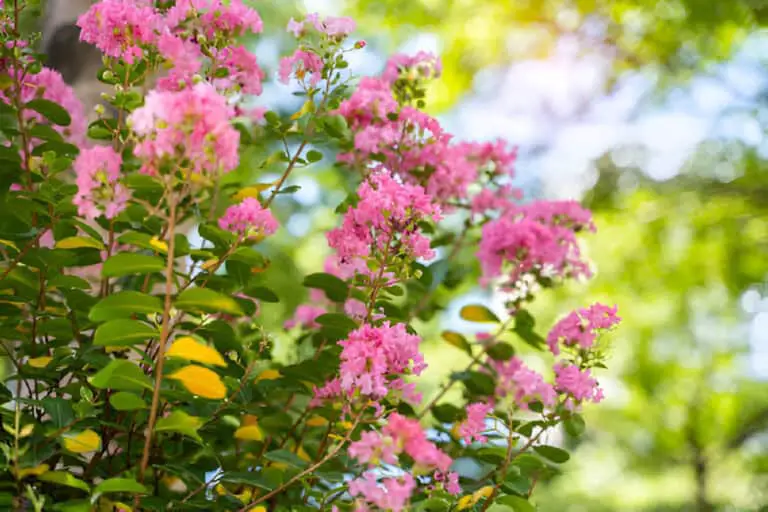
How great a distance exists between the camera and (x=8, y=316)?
3.34 ft

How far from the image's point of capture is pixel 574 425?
3.41 ft

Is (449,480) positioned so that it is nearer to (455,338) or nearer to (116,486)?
(116,486)

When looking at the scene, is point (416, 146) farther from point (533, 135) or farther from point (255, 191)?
point (533, 135)

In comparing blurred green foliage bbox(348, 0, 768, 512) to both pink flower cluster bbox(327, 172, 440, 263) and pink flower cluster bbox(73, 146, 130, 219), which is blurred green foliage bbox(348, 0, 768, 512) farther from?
pink flower cluster bbox(73, 146, 130, 219)

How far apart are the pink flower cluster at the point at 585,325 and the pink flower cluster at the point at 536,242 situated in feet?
0.77

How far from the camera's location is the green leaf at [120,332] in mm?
725

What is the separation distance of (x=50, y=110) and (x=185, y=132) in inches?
21.3

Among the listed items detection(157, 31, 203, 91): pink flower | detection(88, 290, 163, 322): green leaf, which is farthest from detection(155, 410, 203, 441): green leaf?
detection(157, 31, 203, 91): pink flower

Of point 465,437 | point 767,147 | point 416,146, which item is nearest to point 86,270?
point 416,146

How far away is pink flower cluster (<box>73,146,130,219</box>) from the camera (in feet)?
2.41

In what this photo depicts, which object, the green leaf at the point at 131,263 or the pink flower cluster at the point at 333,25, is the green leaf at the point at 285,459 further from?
the pink flower cluster at the point at 333,25

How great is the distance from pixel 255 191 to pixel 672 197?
3621 millimetres

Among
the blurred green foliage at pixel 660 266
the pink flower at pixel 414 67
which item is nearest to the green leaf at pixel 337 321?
the pink flower at pixel 414 67

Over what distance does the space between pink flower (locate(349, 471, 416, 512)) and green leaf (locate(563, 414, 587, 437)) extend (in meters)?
0.42
